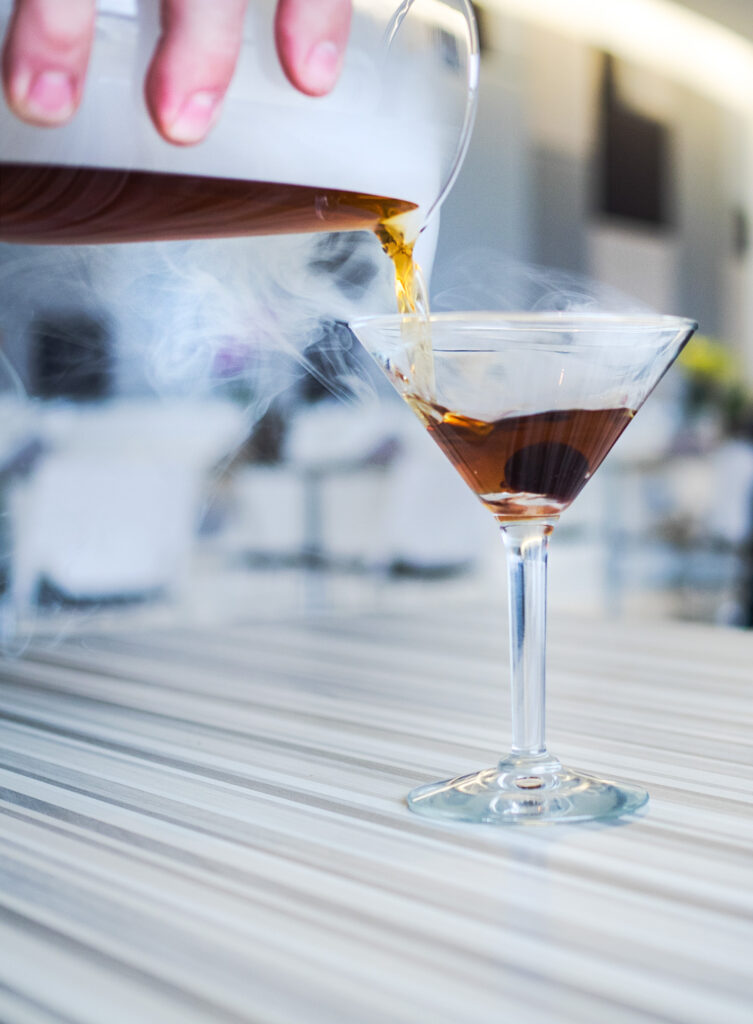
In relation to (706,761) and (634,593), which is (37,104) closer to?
(706,761)

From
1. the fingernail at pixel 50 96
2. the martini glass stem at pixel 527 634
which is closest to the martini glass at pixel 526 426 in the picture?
the martini glass stem at pixel 527 634

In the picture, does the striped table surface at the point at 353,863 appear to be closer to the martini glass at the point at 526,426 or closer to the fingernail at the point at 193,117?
the martini glass at the point at 526,426

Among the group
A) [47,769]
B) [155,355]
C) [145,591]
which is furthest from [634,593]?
[47,769]

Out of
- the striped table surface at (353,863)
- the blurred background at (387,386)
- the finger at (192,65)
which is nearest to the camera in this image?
the striped table surface at (353,863)

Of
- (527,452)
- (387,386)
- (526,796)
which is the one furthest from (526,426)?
(387,386)

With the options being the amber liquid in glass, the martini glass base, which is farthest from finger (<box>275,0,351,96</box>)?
the martini glass base

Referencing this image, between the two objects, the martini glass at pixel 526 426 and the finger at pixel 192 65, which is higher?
the finger at pixel 192 65

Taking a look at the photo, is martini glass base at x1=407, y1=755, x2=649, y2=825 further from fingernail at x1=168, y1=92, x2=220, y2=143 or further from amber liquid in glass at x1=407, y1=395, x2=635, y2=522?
fingernail at x1=168, y1=92, x2=220, y2=143
